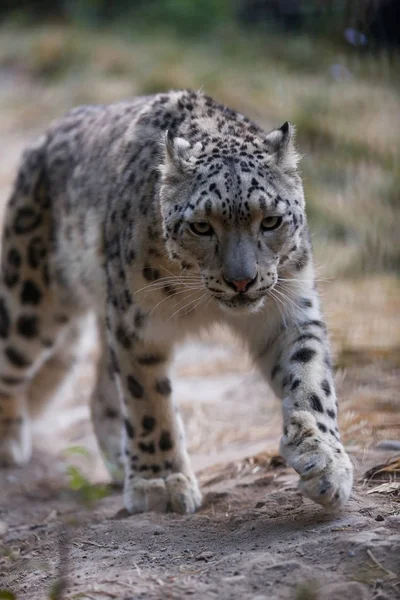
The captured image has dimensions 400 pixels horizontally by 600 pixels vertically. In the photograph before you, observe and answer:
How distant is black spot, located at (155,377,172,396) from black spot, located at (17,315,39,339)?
1.80 m

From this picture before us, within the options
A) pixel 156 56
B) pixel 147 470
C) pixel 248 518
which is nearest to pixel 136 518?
pixel 147 470

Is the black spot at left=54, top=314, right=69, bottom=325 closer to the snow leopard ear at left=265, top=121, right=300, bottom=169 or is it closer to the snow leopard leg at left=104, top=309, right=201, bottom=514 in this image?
the snow leopard leg at left=104, top=309, right=201, bottom=514

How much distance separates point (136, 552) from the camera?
173 inches

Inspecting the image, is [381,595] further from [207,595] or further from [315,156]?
[315,156]

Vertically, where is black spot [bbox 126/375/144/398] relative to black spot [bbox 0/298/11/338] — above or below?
below

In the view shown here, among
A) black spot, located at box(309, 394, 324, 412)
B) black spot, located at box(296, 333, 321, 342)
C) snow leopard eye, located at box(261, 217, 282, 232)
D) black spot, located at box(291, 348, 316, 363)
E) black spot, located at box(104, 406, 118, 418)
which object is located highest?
snow leopard eye, located at box(261, 217, 282, 232)

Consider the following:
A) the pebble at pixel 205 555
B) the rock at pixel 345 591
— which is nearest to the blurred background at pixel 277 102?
the pebble at pixel 205 555

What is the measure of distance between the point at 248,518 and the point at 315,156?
697 cm

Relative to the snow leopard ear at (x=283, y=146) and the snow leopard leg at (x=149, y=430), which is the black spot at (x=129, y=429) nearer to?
the snow leopard leg at (x=149, y=430)

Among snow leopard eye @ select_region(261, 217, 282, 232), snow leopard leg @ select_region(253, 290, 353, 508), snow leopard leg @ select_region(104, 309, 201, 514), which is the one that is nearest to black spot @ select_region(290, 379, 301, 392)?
snow leopard leg @ select_region(253, 290, 353, 508)

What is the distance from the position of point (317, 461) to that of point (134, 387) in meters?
1.53

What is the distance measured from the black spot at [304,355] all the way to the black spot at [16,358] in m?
2.81

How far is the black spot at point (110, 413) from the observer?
281 inches

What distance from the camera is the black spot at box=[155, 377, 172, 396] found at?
18.1 ft
